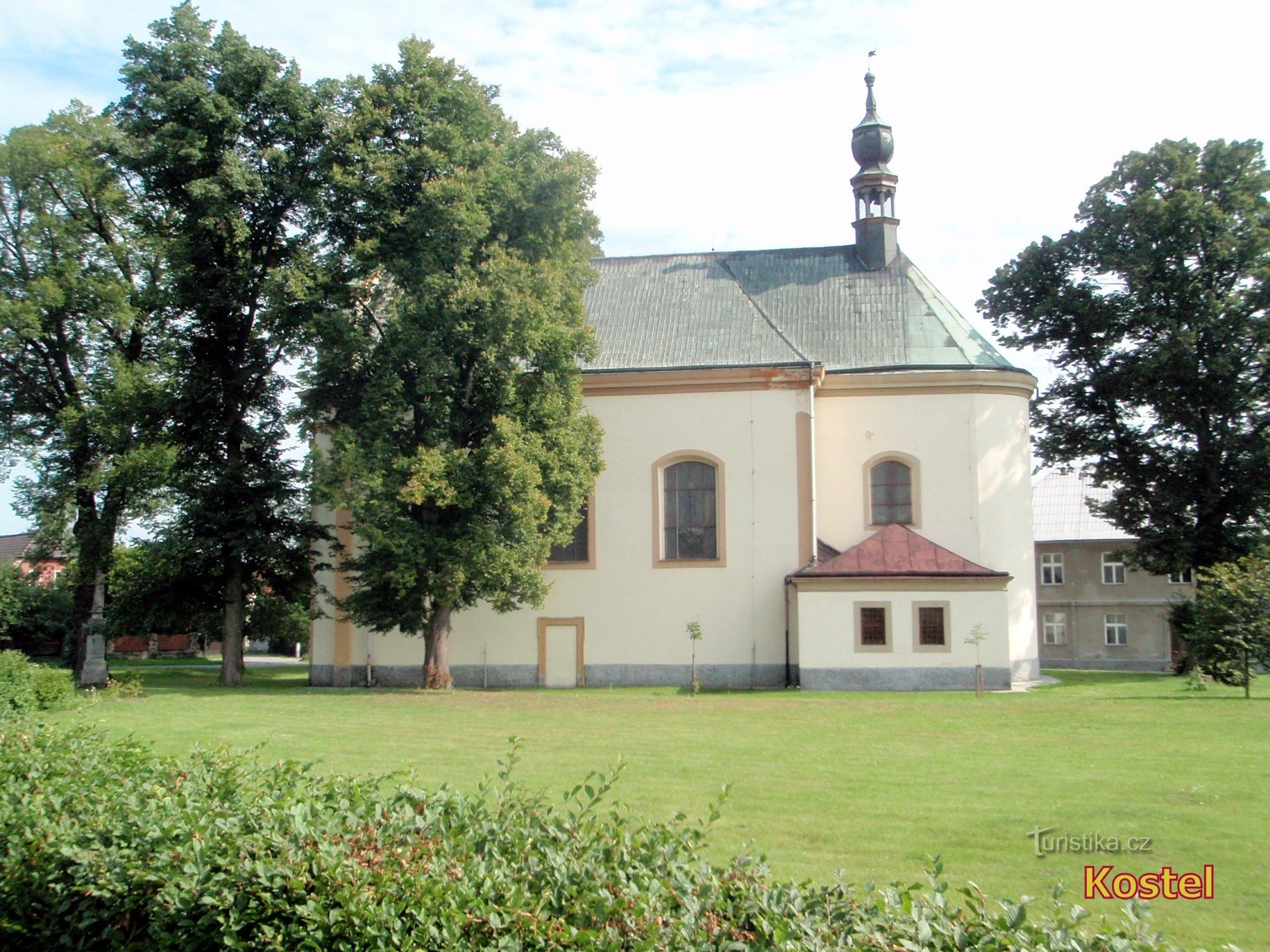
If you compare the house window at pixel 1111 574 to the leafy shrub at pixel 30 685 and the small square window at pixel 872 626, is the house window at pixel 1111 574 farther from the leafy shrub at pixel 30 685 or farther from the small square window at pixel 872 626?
the leafy shrub at pixel 30 685

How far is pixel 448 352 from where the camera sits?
23766mm

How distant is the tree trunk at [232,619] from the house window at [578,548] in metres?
7.82

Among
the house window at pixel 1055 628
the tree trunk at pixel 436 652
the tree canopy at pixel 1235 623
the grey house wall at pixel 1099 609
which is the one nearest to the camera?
the tree canopy at pixel 1235 623

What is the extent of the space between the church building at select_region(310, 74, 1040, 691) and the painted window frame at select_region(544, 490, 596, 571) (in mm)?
54

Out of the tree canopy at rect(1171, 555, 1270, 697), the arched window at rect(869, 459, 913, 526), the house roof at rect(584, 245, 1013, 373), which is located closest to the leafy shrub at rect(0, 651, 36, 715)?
the house roof at rect(584, 245, 1013, 373)

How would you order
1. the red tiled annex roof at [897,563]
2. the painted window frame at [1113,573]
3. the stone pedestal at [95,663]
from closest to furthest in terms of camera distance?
the red tiled annex roof at [897,563], the stone pedestal at [95,663], the painted window frame at [1113,573]

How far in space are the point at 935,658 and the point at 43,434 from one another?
22.4 metres

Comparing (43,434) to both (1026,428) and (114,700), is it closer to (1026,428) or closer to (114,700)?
(114,700)

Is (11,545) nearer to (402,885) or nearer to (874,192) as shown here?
(874,192)

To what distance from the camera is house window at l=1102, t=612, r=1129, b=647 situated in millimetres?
45312

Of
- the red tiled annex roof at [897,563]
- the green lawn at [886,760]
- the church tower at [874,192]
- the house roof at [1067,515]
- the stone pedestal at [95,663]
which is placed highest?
the church tower at [874,192]

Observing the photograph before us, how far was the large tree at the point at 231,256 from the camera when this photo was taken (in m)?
24.7

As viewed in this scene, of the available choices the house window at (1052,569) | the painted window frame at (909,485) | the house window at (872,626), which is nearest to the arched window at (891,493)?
the painted window frame at (909,485)

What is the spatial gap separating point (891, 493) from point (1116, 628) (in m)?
23.1
